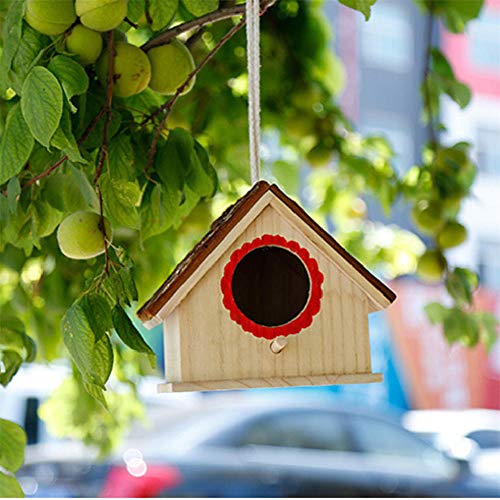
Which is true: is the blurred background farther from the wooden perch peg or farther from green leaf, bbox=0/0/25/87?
green leaf, bbox=0/0/25/87

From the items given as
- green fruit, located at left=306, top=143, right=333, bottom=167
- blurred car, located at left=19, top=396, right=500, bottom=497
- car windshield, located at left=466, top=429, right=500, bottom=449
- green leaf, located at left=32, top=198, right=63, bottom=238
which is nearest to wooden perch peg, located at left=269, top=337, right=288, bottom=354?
green leaf, located at left=32, top=198, right=63, bottom=238

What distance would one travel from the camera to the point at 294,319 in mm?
682

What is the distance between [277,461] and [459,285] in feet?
6.86

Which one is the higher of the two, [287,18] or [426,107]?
[287,18]

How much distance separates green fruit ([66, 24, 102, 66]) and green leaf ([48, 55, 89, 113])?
0.04 m

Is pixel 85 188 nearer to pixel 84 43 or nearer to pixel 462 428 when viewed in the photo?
pixel 84 43

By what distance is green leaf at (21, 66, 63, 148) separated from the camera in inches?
23.1

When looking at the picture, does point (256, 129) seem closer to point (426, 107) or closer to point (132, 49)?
point (132, 49)

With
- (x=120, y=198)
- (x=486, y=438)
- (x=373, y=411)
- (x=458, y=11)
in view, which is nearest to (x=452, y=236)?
(x=458, y=11)

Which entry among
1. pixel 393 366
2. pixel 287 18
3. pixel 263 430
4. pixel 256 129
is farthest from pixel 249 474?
pixel 393 366

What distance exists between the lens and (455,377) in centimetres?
767

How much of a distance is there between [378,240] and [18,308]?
0.80 meters

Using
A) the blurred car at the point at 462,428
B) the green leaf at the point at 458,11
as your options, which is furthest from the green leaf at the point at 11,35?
the blurred car at the point at 462,428

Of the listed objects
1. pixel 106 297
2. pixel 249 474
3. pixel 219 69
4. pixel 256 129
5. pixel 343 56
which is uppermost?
pixel 343 56
